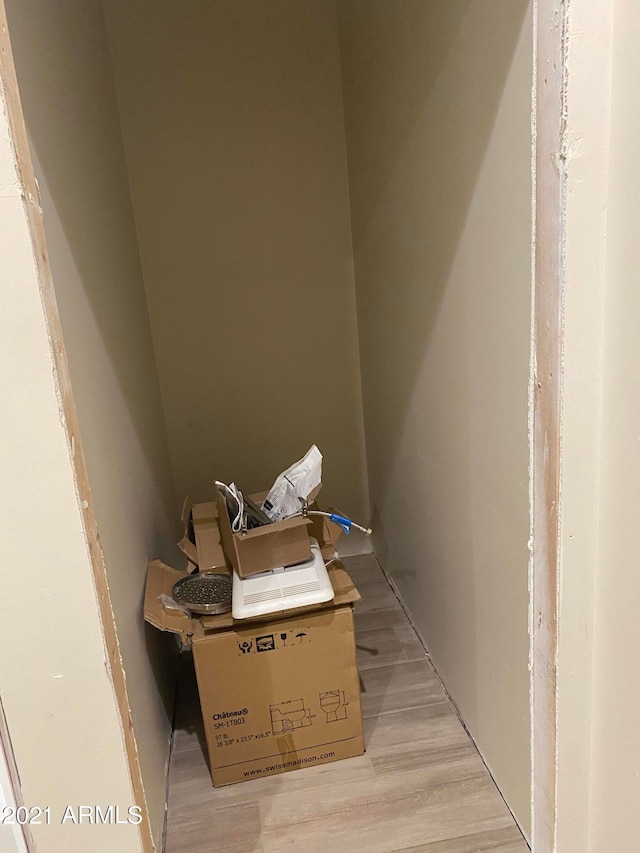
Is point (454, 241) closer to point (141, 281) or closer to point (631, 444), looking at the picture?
point (631, 444)

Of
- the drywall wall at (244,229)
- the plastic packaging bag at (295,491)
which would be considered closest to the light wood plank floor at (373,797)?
the plastic packaging bag at (295,491)

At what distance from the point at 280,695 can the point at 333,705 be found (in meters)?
0.14

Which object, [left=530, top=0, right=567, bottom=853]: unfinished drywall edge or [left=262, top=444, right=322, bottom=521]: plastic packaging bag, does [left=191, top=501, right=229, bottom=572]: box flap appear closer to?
[left=262, top=444, right=322, bottom=521]: plastic packaging bag

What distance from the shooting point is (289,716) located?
160 cm

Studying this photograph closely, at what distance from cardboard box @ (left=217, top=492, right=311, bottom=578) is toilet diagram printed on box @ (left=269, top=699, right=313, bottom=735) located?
34cm

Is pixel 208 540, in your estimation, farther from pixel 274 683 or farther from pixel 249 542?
pixel 274 683

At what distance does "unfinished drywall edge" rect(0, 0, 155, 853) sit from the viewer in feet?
2.70

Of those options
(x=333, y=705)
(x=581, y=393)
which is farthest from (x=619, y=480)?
(x=333, y=705)

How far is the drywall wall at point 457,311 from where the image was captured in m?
1.17

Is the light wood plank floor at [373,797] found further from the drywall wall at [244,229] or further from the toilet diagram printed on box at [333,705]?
the drywall wall at [244,229]

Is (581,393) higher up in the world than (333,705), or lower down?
higher up

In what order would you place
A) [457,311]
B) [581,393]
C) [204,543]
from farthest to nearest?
[204,543] < [457,311] < [581,393]

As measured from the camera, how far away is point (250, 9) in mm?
2195

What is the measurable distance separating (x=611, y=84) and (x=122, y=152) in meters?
1.71
